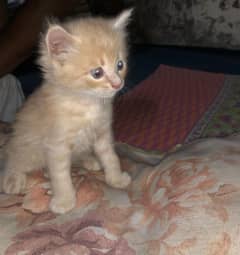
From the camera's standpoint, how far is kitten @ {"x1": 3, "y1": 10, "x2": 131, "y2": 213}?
33.5 inches

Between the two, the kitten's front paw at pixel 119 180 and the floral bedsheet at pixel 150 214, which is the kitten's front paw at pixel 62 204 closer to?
the floral bedsheet at pixel 150 214

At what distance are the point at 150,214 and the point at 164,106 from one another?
858 mm

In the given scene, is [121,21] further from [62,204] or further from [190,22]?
[190,22]

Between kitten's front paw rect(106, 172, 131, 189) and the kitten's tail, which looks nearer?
kitten's front paw rect(106, 172, 131, 189)

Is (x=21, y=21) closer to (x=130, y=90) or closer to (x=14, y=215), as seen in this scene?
(x=130, y=90)

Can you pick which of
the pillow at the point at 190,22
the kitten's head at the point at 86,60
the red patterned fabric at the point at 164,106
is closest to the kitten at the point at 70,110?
the kitten's head at the point at 86,60

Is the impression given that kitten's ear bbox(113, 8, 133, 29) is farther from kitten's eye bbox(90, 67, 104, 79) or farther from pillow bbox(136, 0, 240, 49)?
pillow bbox(136, 0, 240, 49)

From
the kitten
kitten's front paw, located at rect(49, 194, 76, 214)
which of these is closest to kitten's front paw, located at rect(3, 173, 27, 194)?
the kitten

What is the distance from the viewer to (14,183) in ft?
3.05

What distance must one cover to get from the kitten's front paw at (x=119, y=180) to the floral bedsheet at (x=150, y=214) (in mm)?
34

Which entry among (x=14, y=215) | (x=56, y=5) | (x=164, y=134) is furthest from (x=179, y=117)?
(x=14, y=215)

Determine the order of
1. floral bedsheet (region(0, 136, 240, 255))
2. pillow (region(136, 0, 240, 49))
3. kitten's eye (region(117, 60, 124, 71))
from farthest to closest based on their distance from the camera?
pillow (region(136, 0, 240, 49)), kitten's eye (region(117, 60, 124, 71)), floral bedsheet (region(0, 136, 240, 255))

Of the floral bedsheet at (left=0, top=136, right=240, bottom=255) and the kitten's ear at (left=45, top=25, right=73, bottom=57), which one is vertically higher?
the kitten's ear at (left=45, top=25, right=73, bottom=57)

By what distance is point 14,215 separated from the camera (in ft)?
2.66
